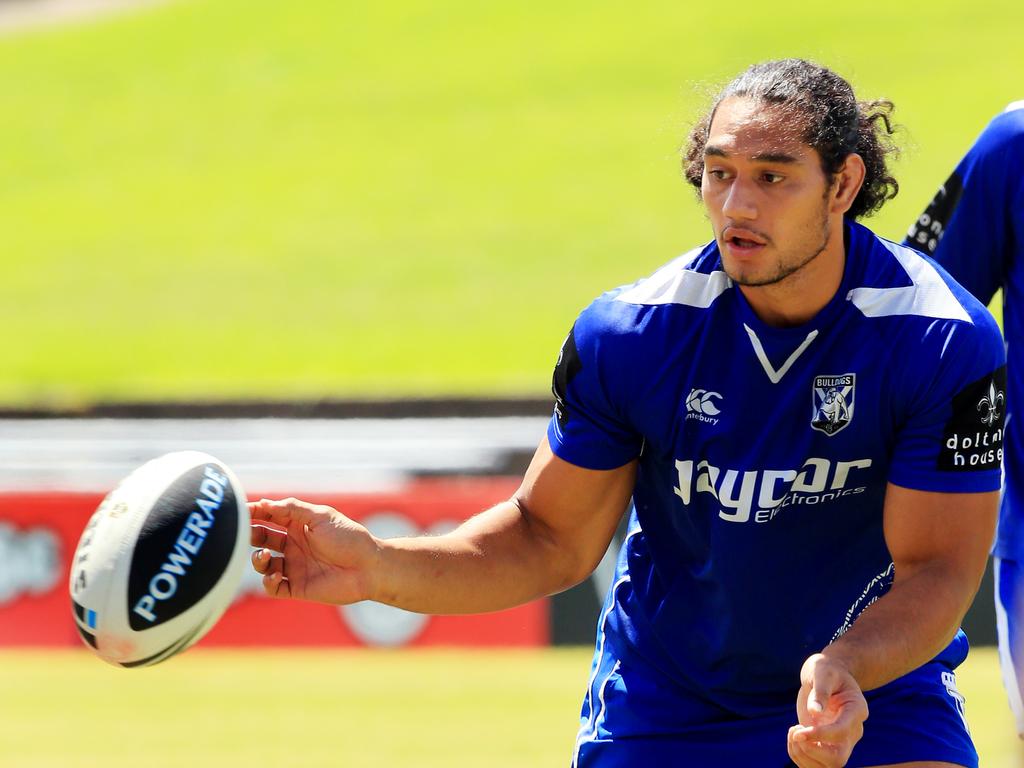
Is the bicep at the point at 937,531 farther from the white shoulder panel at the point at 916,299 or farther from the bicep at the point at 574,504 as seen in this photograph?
the bicep at the point at 574,504

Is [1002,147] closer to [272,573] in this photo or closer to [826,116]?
[826,116]

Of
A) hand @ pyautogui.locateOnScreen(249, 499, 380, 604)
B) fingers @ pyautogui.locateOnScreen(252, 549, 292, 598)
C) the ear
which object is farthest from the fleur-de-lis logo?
fingers @ pyautogui.locateOnScreen(252, 549, 292, 598)

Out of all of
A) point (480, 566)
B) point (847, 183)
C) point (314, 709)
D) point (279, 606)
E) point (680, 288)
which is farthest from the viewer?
point (279, 606)

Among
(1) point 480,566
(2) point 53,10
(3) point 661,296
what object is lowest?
(2) point 53,10

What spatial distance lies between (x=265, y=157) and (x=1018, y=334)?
1144 inches

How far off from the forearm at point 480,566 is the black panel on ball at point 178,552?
15.2 inches

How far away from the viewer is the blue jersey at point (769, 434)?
3.53 m

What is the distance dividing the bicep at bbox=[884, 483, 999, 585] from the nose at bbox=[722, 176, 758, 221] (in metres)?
0.66

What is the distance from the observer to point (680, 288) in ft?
12.4

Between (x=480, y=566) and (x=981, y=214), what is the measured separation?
163 centimetres

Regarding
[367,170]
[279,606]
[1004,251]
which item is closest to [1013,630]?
[1004,251]

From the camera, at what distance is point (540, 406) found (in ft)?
44.9

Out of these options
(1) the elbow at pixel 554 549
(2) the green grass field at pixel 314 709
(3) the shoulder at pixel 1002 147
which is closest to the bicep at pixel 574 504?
(1) the elbow at pixel 554 549

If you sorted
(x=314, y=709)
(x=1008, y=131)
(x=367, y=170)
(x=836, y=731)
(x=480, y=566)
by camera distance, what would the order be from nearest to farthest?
(x=836, y=731)
(x=480, y=566)
(x=1008, y=131)
(x=314, y=709)
(x=367, y=170)
